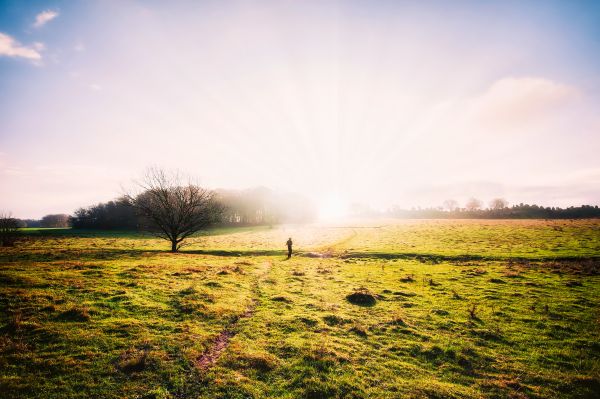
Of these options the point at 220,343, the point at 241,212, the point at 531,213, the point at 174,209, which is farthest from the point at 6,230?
the point at 531,213

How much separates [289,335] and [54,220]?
8135 inches

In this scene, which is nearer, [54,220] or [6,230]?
[6,230]

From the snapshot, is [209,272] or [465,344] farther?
[209,272]

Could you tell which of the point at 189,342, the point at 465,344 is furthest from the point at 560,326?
the point at 189,342

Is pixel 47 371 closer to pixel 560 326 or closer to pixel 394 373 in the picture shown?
pixel 394 373

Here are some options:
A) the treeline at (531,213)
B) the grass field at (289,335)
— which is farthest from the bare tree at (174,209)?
the treeline at (531,213)

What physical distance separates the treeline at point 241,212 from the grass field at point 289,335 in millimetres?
70973

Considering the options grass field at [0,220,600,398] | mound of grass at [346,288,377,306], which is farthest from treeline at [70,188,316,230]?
mound of grass at [346,288,377,306]

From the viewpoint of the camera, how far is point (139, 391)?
8.55 metres

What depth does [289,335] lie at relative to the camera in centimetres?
1243

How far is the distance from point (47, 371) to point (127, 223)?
98647mm

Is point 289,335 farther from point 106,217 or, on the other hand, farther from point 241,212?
point 106,217

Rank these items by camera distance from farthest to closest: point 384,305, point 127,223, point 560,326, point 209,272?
point 127,223 → point 209,272 → point 384,305 → point 560,326

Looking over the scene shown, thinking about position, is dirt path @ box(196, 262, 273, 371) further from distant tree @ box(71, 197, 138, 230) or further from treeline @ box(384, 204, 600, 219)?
treeline @ box(384, 204, 600, 219)
